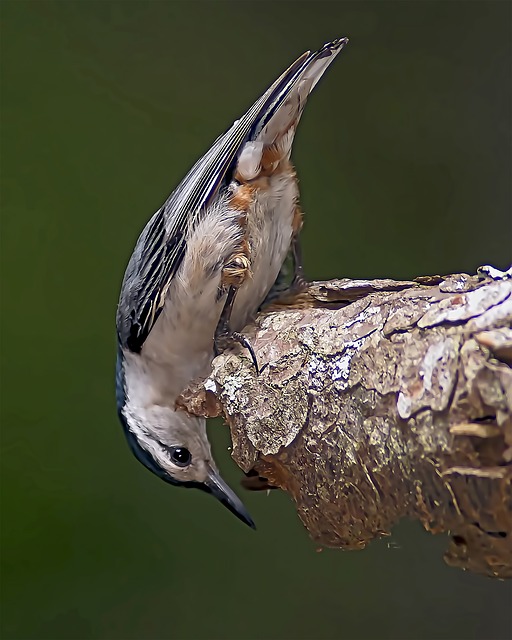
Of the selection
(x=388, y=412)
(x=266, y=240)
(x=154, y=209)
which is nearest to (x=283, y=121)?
(x=266, y=240)

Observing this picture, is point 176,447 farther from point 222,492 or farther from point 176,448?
point 222,492

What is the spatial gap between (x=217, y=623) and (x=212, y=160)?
1517 millimetres

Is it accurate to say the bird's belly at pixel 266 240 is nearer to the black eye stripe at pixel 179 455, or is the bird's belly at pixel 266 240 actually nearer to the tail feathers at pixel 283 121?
the tail feathers at pixel 283 121

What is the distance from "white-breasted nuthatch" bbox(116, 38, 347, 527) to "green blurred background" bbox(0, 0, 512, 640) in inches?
25.4

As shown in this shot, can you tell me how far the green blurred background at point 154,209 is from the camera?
2.37 meters

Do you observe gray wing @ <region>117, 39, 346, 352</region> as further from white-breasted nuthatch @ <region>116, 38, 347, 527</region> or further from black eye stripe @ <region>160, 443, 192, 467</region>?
black eye stripe @ <region>160, 443, 192, 467</region>

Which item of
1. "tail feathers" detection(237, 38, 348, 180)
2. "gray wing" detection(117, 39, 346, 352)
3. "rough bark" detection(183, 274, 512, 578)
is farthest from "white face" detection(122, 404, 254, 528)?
"tail feathers" detection(237, 38, 348, 180)

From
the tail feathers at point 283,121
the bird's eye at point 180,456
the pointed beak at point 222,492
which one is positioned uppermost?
the tail feathers at point 283,121

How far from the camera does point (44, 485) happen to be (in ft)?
7.86

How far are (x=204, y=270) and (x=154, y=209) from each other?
1.05 metres

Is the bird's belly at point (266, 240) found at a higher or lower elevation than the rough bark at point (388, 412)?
higher

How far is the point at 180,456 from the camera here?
161 cm

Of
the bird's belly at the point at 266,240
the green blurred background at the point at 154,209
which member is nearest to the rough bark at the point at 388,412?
the bird's belly at the point at 266,240

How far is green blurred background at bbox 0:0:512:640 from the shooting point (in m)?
2.37
